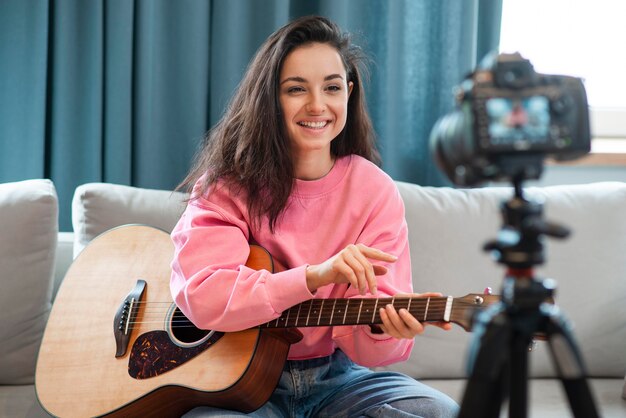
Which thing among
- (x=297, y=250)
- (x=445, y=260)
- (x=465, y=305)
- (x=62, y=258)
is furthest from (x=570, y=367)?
(x=62, y=258)

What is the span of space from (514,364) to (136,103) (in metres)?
1.60

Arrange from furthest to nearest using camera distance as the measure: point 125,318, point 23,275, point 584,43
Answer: point 584,43 < point 23,275 < point 125,318

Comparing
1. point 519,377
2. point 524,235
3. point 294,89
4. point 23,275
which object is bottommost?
point 23,275

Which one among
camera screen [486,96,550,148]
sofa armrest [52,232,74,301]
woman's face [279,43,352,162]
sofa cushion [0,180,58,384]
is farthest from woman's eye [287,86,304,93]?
camera screen [486,96,550,148]

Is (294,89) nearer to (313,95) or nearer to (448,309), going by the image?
(313,95)

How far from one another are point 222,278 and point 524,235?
2.76 ft

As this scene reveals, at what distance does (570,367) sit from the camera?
2.89 feet

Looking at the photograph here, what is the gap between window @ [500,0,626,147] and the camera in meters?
2.63

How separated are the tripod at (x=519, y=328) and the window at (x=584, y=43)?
1.83m

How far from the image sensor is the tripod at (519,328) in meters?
0.87

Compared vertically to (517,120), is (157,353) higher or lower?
lower

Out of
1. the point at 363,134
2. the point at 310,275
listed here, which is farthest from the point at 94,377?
the point at 363,134

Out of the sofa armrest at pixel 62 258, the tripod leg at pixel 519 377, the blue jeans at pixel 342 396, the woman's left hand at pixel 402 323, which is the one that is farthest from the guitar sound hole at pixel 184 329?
the tripod leg at pixel 519 377

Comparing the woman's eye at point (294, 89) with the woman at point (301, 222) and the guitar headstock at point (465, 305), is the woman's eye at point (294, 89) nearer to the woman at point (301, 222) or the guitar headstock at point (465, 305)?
the woman at point (301, 222)
